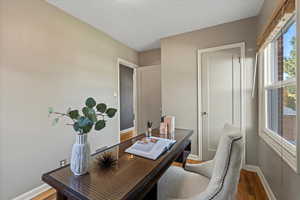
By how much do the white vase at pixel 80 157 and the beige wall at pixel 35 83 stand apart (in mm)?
1341

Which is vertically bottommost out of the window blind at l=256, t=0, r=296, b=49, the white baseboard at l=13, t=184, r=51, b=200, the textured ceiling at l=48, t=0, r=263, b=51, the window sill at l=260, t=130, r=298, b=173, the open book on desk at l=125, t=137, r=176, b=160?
the white baseboard at l=13, t=184, r=51, b=200

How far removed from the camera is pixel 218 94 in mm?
2646

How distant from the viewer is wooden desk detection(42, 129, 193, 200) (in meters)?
0.67

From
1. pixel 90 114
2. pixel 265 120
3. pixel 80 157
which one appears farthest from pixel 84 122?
pixel 265 120

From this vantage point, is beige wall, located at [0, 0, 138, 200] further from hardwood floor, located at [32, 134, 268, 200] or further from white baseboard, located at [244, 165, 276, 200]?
white baseboard, located at [244, 165, 276, 200]

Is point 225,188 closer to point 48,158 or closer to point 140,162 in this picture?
point 140,162

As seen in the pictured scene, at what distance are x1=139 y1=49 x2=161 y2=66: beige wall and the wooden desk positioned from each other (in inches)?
128

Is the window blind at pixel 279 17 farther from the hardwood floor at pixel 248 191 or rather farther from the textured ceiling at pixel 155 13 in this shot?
the hardwood floor at pixel 248 191

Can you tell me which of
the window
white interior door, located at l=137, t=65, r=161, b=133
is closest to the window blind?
the window

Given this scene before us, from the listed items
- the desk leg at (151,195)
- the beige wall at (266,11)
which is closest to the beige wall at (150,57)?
the beige wall at (266,11)

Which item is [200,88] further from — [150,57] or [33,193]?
[33,193]

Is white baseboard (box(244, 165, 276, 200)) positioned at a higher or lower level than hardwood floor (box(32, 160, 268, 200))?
higher

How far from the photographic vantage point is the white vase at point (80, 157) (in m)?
0.84

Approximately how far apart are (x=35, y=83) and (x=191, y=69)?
2.55 meters
